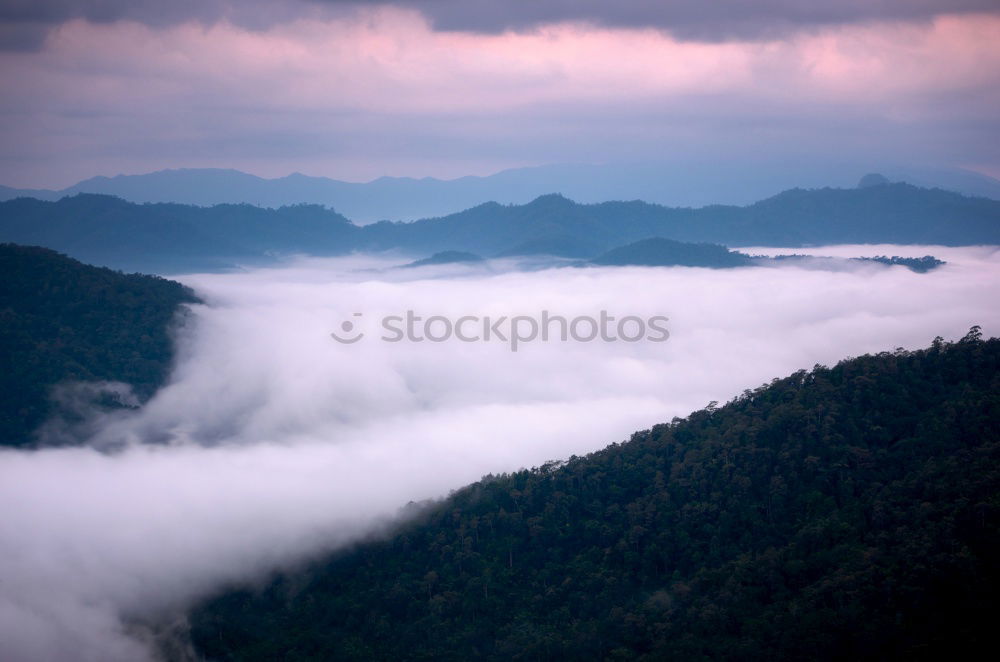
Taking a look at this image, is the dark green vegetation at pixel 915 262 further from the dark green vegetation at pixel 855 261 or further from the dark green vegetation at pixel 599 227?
the dark green vegetation at pixel 599 227

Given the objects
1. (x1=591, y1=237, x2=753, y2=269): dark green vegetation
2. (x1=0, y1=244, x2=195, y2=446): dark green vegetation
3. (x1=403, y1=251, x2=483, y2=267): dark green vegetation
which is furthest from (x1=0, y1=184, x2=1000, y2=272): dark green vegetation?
(x1=0, y1=244, x2=195, y2=446): dark green vegetation

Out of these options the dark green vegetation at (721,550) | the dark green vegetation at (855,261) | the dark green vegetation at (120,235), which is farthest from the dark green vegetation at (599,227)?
the dark green vegetation at (721,550)

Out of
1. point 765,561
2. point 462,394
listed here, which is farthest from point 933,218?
point 765,561

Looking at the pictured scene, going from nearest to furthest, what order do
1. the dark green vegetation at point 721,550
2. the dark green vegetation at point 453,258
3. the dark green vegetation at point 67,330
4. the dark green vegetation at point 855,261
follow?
the dark green vegetation at point 721,550 < the dark green vegetation at point 67,330 < the dark green vegetation at point 855,261 < the dark green vegetation at point 453,258

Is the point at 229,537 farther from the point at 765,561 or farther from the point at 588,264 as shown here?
the point at 588,264

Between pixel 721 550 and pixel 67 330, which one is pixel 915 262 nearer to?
pixel 721 550

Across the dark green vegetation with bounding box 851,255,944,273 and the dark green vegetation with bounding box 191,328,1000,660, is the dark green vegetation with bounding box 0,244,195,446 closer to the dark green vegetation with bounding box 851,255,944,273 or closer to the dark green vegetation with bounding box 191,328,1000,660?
the dark green vegetation with bounding box 191,328,1000,660
